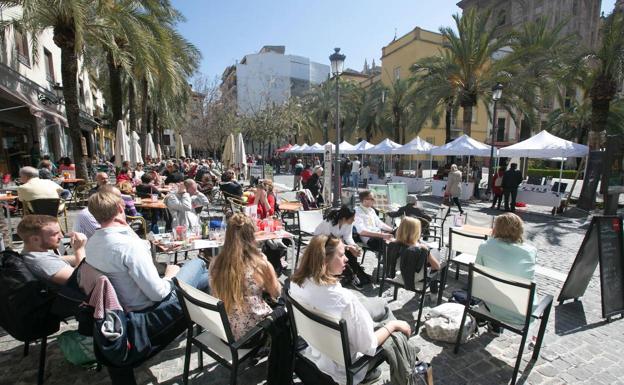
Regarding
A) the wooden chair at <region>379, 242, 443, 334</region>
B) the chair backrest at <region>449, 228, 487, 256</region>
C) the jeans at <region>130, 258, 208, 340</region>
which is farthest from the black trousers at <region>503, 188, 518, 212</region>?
the jeans at <region>130, 258, 208, 340</region>

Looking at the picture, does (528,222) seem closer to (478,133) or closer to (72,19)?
(72,19)

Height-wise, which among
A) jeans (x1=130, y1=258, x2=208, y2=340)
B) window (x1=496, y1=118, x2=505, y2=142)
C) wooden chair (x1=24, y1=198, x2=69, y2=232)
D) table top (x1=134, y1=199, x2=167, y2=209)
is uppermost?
window (x1=496, y1=118, x2=505, y2=142)

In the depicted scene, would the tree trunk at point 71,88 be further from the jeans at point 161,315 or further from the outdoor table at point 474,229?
the outdoor table at point 474,229

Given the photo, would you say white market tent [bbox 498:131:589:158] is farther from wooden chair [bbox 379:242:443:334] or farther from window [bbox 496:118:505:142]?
window [bbox 496:118:505:142]

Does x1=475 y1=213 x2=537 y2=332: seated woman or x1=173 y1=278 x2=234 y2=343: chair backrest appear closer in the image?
x1=173 y1=278 x2=234 y2=343: chair backrest

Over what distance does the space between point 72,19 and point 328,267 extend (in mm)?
10159

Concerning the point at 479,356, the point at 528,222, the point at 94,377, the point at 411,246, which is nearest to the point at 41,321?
the point at 94,377

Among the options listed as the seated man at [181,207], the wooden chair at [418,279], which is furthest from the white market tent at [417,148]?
the wooden chair at [418,279]

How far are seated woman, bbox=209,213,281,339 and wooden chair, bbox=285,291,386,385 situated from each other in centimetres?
28

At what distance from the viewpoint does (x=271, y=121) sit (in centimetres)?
3222

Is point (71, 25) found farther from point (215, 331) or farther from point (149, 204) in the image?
point (215, 331)

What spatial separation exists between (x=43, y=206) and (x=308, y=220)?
479 centimetres

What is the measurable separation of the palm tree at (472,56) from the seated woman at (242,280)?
15773mm

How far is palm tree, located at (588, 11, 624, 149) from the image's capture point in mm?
11375
